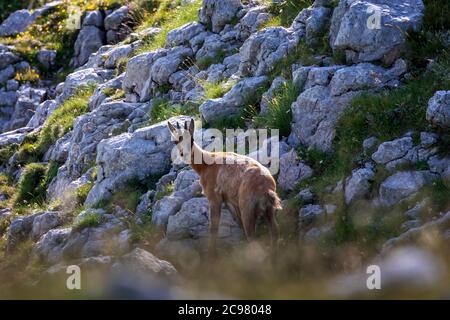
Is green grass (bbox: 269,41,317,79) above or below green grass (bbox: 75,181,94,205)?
above

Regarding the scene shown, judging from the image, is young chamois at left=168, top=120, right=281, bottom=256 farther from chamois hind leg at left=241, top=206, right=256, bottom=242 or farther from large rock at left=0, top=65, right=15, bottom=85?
large rock at left=0, top=65, right=15, bottom=85

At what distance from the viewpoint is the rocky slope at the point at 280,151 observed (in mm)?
13633

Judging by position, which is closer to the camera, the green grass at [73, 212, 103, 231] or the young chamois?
the young chamois

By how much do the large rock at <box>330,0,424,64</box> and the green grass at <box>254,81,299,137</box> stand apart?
1.70 meters

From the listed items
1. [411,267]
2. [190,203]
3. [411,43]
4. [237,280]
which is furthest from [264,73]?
[411,267]

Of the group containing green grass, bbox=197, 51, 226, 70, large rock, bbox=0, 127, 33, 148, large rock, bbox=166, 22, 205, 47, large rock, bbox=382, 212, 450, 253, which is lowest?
large rock, bbox=0, 127, 33, 148

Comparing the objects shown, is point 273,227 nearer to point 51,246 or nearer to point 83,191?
point 51,246

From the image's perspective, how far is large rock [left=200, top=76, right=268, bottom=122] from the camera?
19469 mm

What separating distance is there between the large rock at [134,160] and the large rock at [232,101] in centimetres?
120

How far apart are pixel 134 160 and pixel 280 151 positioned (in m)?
4.10

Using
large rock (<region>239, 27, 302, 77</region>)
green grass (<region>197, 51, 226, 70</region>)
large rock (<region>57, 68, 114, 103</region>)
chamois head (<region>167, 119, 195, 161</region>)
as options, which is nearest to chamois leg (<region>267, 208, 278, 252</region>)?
chamois head (<region>167, 119, 195, 161</region>)

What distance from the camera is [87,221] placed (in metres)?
17.5

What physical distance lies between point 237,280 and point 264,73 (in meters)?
8.60

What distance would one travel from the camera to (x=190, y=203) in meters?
16.3
